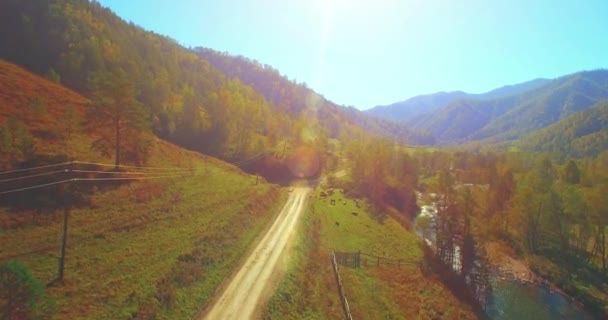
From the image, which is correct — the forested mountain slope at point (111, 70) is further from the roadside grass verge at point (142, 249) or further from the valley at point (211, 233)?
the roadside grass verge at point (142, 249)

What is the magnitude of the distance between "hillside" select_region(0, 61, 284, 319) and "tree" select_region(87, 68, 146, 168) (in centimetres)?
326

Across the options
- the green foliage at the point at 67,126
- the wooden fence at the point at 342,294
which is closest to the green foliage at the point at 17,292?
the wooden fence at the point at 342,294

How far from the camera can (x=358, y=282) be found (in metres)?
39.6

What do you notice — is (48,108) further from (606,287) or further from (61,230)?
(606,287)

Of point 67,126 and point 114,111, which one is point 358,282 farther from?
point 67,126

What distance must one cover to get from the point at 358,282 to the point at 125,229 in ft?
87.4

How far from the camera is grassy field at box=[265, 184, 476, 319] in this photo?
31.2 meters

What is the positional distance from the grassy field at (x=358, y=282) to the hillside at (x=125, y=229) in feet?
22.5

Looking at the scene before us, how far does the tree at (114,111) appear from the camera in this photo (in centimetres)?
4481

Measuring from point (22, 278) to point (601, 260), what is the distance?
82.4 m

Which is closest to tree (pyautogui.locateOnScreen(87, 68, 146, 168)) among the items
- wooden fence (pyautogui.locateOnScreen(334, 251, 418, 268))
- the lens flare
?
wooden fence (pyautogui.locateOnScreen(334, 251, 418, 268))

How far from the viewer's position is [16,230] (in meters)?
28.2

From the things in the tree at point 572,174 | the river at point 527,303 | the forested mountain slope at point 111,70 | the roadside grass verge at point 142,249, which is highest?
the forested mountain slope at point 111,70

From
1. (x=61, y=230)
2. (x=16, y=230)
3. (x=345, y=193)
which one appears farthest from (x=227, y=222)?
(x=345, y=193)
